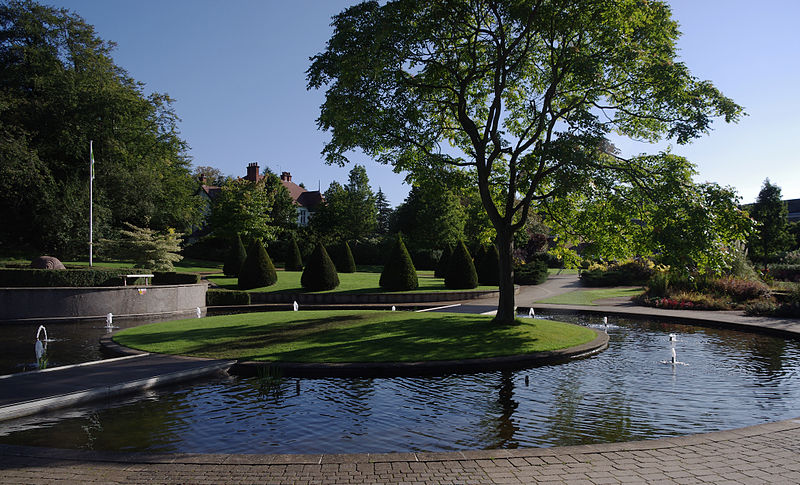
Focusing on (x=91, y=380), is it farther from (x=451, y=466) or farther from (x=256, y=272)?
(x=256, y=272)

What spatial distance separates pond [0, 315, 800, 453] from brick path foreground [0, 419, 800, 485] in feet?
3.16

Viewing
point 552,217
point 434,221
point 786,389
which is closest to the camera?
point 786,389

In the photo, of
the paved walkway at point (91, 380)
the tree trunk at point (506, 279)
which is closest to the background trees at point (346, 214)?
the tree trunk at point (506, 279)

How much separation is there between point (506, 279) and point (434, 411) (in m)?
7.94

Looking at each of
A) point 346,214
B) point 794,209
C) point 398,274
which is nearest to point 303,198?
point 346,214

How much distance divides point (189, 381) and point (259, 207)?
4702 cm

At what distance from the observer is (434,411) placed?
25.6 ft

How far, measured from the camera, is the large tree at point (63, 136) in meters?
36.8

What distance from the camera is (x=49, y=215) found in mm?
37000

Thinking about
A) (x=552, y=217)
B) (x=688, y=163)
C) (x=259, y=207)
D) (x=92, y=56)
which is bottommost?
(x=552, y=217)

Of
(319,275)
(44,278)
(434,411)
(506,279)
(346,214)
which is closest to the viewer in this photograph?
(434,411)

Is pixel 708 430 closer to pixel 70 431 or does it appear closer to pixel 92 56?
pixel 70 431

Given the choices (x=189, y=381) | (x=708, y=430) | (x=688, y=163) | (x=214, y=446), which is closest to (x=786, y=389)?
(x=708, y=430)

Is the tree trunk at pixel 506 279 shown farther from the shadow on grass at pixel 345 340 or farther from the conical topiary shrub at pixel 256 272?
the conical topiary shrub at pixel 256 272
